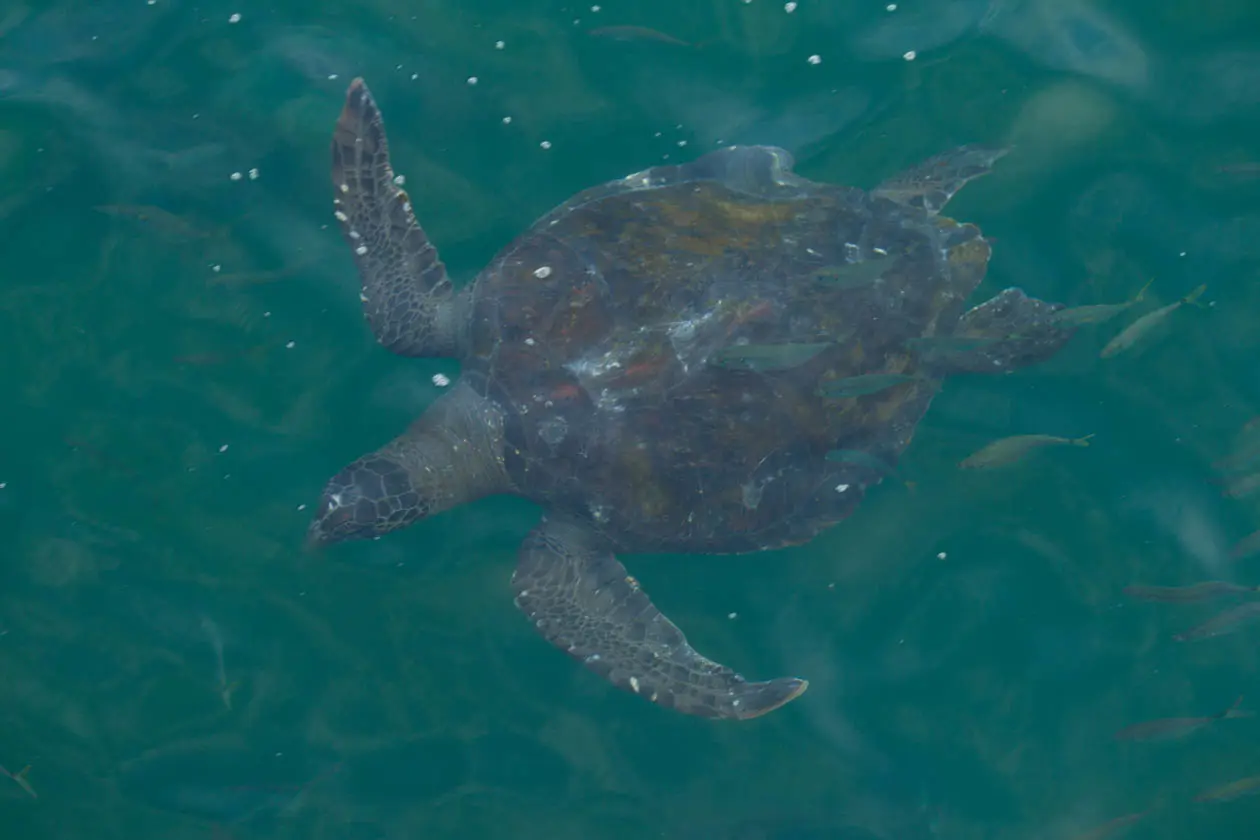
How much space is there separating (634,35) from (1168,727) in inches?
217

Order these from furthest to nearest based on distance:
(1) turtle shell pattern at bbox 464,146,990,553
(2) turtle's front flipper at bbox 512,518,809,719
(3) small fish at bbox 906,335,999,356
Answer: (2) turtle's front flipper at bbox 512,518,809,719
(1) turtle shell pattern at bbox 464,146,990,553
(3) small fish at bbox 906,335,999,356

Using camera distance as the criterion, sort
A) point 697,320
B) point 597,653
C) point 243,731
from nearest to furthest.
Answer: point 697,320
point 597,653
point 243,731

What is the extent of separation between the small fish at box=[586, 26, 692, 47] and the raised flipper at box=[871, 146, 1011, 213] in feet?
5.58

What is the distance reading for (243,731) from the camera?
18.3 ft

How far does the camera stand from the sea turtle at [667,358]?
15.5 ft

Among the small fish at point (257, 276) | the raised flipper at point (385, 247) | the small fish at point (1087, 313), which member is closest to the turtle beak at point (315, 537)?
the raised flipper at point (385, 247)

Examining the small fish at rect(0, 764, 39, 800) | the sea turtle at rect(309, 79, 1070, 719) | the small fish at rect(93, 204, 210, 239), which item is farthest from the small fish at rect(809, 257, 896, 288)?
the small fish at rect(0, 764, 39, 800)

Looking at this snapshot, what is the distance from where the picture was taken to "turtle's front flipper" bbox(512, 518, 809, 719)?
16.2 ft

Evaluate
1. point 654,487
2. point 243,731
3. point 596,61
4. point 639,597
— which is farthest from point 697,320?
point 243,731

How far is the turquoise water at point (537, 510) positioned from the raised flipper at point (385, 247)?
1.02 feet

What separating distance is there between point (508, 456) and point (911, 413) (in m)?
2.37

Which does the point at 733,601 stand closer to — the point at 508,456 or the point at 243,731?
the point at 508,456

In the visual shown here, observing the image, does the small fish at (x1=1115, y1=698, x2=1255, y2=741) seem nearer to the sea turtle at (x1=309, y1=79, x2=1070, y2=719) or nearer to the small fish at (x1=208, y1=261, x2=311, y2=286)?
the sea turtle at (x1=309, y1=79, x2=1070, y2=719)

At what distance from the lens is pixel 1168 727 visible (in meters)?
5.29
